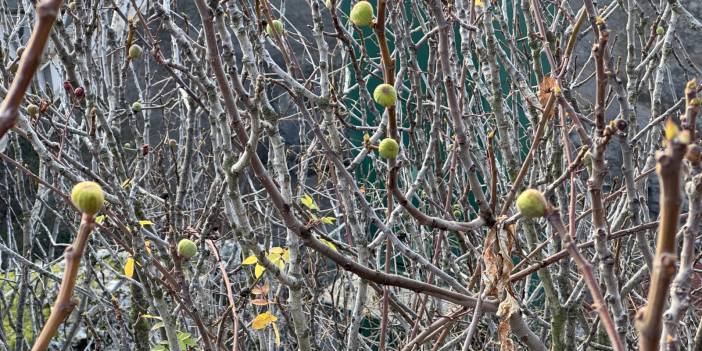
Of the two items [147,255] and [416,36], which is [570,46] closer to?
[147,255]

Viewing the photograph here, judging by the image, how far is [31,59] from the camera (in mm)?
645

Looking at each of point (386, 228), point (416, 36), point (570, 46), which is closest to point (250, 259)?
point (386, 228)

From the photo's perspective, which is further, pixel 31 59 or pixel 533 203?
pixel 533 203

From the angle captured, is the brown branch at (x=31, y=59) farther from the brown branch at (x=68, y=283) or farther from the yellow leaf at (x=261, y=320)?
the yellow leaf at (x=261, y=320)

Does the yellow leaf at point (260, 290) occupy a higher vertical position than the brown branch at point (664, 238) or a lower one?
higher

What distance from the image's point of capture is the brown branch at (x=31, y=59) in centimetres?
62

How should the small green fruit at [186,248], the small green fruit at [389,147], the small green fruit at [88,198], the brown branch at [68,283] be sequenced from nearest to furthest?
the brown branch at [68,283]
the small green fruit at [88,198]
the small green fruit at [389,147]
the small green fruit at [186,248]

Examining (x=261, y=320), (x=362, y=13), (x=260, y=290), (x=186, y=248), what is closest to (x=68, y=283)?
(x=362, y=13)

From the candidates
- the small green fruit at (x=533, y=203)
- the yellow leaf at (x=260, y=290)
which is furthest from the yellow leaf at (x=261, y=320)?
the small green fruit at (x=533, y=203)

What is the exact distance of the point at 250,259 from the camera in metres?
2.22

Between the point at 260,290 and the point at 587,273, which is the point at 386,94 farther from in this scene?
the point at 260,290

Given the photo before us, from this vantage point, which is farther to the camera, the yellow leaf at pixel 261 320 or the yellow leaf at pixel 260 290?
the yellow leaf at pixel 260 290

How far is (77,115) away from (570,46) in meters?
5.18

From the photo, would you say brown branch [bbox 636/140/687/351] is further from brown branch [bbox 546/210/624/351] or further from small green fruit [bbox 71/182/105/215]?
small green fruit [bbox 71/182/105/215]
